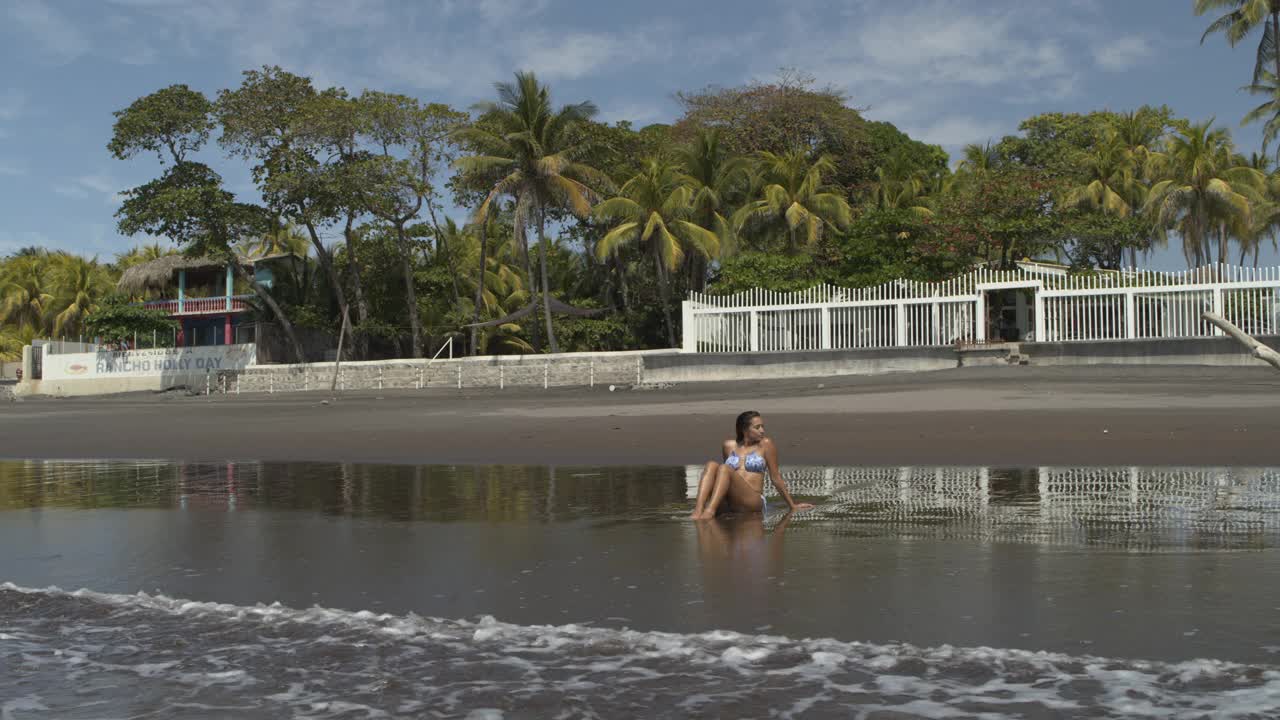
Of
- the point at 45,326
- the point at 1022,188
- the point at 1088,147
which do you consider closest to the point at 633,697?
the point at 1022,188

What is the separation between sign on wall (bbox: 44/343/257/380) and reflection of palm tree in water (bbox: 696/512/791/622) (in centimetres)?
3299

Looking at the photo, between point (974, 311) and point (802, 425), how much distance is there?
9802 mm

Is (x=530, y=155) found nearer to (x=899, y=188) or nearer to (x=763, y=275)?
(x=763, y=275)

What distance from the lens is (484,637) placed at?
4.25 metres

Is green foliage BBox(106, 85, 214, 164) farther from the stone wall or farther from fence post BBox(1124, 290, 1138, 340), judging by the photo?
fence post BBox(1124, 290, 1138, 340)

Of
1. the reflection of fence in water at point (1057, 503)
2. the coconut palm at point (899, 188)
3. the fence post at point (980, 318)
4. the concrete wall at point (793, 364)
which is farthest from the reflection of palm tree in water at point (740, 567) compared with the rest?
the coconut palm at point (899, 188)

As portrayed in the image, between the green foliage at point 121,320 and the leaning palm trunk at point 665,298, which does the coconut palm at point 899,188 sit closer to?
the leaning palm trunk at point 665,298

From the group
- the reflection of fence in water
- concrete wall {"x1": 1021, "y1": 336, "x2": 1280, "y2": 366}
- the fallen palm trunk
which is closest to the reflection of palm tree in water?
the reflection of fence in water

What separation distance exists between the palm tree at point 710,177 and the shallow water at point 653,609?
89.2ft

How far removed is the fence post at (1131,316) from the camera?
21.0 meters

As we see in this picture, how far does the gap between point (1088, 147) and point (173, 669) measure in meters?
50.8

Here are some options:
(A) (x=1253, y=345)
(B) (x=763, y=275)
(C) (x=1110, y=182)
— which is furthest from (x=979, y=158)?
(A) (x=1253, y=345)

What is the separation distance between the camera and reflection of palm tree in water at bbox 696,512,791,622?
14.7ft

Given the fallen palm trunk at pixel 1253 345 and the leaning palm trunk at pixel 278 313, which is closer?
the fallen palm trunk at pixel 1253 345
